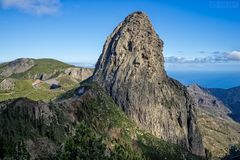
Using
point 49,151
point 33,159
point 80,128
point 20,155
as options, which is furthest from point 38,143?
point 80,128

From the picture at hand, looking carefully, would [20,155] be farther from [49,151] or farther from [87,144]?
[49,151]

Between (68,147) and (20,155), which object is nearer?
(68,147)

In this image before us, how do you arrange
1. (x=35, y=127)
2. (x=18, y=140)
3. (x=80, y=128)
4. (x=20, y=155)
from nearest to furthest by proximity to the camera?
(x=80, y=128) < (x=20, y=155) < (x=18, y=140) < (x=35, y=127)

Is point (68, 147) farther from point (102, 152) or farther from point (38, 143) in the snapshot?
point (38, 143)

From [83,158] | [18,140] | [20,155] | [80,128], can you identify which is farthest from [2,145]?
[83,158]

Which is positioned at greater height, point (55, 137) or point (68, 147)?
point (68, 147)

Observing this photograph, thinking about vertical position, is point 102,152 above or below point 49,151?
above

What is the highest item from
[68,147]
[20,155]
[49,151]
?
[68,147]

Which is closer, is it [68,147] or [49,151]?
[68,147]

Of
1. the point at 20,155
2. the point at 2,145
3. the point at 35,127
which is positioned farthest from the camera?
the point at 35,127
